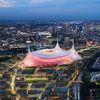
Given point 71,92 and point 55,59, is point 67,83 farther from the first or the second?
point 55,59

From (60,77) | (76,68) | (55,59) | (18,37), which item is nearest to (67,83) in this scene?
(60,77)

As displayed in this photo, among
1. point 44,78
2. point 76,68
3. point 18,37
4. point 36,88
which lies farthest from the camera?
point 18,37

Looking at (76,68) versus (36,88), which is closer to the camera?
(36,88)

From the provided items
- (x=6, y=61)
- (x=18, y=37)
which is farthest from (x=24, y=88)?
(x=18, y=37)

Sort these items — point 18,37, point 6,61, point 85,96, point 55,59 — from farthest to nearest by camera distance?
1. point 18,37
2. point 6,61
3. point 55,59
4. point 85,96

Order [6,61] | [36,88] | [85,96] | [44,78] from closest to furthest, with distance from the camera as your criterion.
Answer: [85,96]
[36,88]
[44,78]
[6,61]

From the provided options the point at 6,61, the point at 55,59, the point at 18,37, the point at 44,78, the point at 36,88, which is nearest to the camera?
the point at 36,88

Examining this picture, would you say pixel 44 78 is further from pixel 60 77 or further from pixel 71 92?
pixel 71 92

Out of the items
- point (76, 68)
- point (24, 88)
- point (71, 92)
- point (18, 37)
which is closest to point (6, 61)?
point (76, 68)

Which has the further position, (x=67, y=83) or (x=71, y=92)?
(x=67, y=83)
